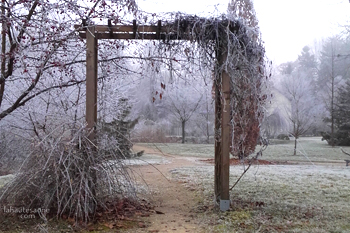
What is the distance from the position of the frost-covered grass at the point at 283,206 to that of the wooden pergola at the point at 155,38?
47cm

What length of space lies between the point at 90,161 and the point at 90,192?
1.31 feet

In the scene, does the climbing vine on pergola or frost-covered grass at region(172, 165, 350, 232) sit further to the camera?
the climbing vine on pergola

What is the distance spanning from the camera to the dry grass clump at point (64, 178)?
3953mm

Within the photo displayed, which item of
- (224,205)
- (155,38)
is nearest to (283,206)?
(224,205)

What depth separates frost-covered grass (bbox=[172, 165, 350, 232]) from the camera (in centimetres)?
412

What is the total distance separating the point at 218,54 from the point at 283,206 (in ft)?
8.28

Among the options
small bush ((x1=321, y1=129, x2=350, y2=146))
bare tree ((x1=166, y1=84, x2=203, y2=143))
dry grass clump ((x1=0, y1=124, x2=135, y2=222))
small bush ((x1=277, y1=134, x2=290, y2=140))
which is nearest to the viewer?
dry grass clump ((x1=0, y1=124, x2=135, y2=222))

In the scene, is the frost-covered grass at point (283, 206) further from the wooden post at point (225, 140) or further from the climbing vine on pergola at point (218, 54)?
the climbing vine on pergola at point (218, 54)

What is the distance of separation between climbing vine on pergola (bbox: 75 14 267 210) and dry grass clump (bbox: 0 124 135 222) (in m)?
0.37

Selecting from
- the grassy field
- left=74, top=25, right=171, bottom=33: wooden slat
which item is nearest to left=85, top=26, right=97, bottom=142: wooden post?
left=74, top=25, right=171, bottom=33: wooden slat

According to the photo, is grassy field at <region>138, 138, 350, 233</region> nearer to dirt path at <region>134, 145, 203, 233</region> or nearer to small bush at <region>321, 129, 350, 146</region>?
dirt path at <region>134, 145, 203, 233</region>

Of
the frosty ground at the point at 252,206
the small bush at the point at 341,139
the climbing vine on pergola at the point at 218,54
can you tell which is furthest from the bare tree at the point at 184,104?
the climbing vine on pergola at the point at 218,54

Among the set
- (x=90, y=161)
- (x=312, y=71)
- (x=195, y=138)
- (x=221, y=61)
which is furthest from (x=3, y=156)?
(x=312, y=71)

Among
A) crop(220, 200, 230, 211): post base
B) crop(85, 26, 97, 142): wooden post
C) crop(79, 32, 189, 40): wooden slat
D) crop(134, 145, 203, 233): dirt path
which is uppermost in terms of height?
crop(79, 32, 189, 40): wooden slat
